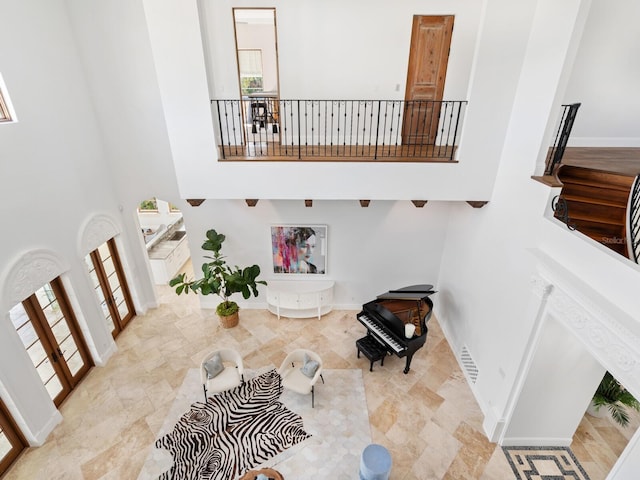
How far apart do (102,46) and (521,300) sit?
8.26 metres

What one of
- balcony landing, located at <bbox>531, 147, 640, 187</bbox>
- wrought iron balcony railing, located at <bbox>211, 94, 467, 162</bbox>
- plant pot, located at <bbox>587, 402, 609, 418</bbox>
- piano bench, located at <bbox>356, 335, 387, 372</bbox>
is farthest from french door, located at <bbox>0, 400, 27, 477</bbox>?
plant pot, located at <bbox>587, 402, 609, 418</bbox>

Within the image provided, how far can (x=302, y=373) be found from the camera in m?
5.99

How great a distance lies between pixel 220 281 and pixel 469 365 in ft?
17.5

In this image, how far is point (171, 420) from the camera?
5559 mm

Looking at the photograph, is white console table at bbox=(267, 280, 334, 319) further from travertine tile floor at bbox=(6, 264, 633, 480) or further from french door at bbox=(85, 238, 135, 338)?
french door at bbox=(85, 238, 135, 338)

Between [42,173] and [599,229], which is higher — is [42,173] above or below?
above

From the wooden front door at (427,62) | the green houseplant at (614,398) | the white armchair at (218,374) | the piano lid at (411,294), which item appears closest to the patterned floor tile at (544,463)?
the green houseplant at (614,398)

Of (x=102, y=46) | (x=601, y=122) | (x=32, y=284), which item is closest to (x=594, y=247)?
(x=601, y=122)

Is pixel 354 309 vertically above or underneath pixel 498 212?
underneath

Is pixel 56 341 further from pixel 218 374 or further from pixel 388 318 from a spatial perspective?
pixel 388 318

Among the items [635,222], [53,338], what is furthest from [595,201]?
[53,338]

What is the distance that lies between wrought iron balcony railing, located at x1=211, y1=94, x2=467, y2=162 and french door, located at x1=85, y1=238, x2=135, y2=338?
344cm

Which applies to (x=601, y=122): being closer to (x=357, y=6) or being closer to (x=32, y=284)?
(x=357, y=6)

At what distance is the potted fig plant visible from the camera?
7.10 m
